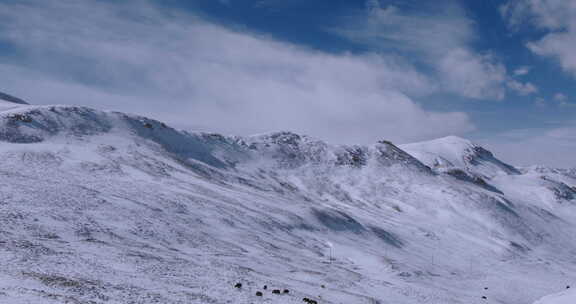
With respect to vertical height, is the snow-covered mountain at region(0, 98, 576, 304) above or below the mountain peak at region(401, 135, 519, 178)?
Result: below

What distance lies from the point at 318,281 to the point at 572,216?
121 m

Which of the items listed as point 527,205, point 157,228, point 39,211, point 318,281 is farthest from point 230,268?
point 527,205

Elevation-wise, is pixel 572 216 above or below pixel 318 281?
above

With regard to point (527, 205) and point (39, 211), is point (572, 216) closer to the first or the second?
point (527, 205)

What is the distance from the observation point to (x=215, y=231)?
40.8 m

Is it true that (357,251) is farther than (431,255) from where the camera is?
No

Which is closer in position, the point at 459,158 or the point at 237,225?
the point at 237,225

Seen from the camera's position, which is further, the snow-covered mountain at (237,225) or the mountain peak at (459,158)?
the mountain peak at (459,158)

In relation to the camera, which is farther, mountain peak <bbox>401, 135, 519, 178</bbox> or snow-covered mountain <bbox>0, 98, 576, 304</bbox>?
mountain peak <bbox>401, 135, 519, 178</bbox>

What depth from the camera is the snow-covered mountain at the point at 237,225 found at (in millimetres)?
23078

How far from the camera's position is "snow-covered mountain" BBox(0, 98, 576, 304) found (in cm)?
2308

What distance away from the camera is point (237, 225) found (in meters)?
44.8

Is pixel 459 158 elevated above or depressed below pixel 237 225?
above

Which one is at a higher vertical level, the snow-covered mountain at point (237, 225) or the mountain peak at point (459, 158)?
the mountain peak at point (459, 158)
